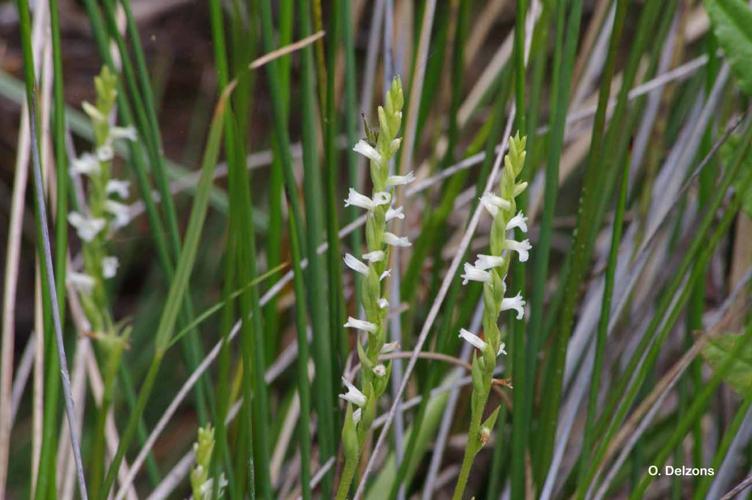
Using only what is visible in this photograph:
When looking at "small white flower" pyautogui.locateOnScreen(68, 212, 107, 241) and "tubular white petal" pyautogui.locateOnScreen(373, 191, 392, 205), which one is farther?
"small white flower" pyautogui.locateOnScreen(68, 212, 107, 241)

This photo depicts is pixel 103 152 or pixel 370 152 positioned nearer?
pixel 370 152

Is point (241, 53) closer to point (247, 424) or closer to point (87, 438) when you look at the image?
point (247, 424)

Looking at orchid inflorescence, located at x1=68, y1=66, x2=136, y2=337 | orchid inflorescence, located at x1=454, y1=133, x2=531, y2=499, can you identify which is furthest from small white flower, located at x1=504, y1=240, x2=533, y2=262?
orchid inflorescence, located at x1=68, y1=66, x2=136, y2=337

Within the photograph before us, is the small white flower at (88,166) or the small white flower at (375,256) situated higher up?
the small white flower at (375,256)

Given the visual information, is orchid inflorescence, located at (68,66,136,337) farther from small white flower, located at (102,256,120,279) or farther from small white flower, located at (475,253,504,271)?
small white flower, located at (475,253,504,271)

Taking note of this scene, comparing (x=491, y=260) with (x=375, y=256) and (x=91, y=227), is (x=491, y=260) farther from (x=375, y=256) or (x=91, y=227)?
(x=91, y=227)

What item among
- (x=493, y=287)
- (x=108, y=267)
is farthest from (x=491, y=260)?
(x=108, y=267)

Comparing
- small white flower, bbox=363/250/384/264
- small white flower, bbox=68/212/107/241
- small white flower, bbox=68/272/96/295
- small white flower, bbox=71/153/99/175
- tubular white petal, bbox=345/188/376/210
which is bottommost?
small white flower, bbox=68/272/96/295

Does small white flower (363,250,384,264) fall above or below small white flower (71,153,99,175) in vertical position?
above

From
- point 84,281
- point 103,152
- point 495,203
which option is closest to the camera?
point 495,203

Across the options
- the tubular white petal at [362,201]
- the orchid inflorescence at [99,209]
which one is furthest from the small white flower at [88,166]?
the tubular white petal at [362,201]

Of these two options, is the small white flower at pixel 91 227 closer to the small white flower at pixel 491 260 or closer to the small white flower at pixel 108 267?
the small white flower at pixel 108 267
